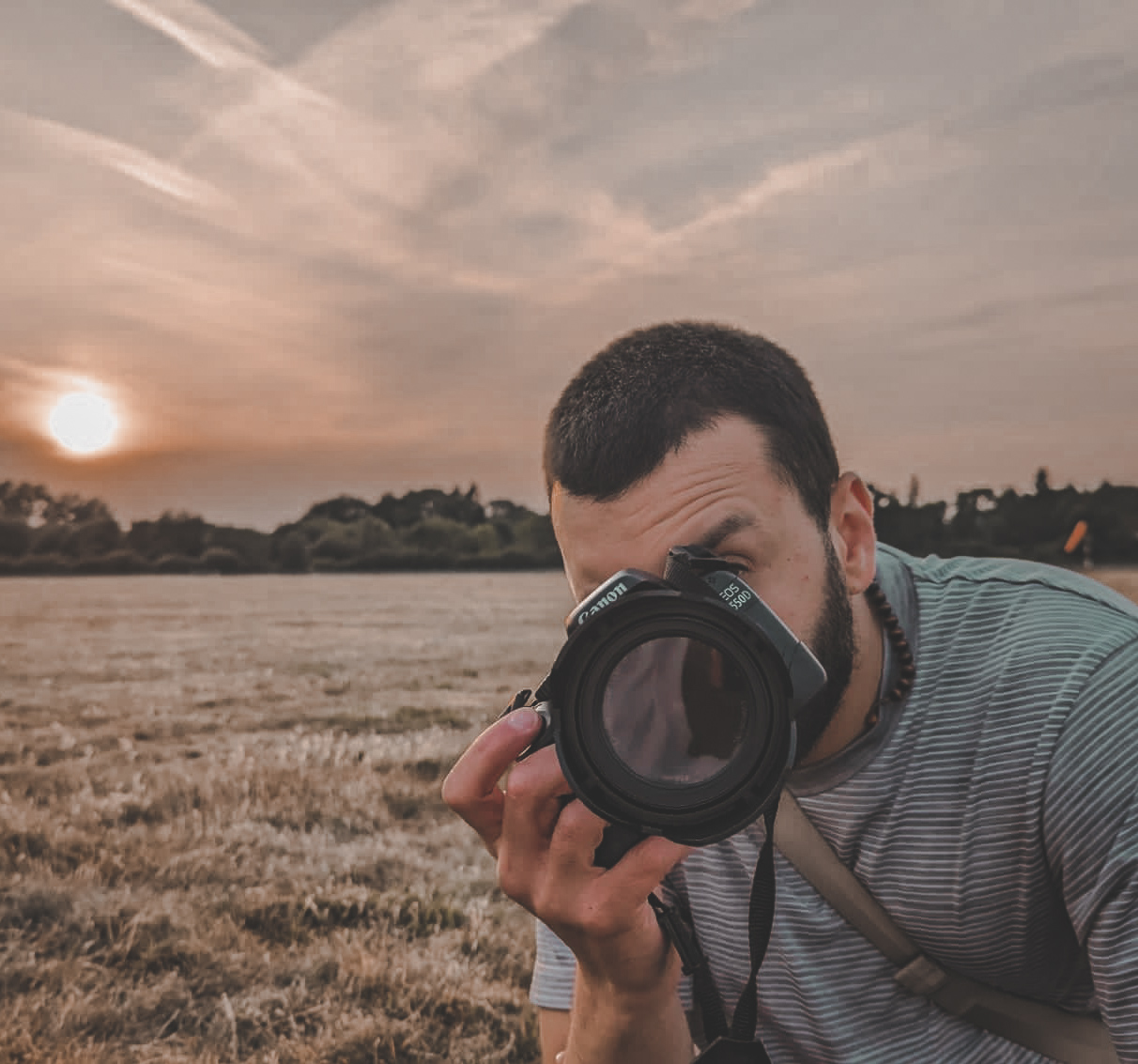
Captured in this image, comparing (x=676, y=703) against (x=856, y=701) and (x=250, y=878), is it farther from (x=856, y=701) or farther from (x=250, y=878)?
(x=250, y=878)

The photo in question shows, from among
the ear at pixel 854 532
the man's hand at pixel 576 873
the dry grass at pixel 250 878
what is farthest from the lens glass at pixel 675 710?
the dry grass at pixel 250 878

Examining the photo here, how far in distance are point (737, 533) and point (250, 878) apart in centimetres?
352

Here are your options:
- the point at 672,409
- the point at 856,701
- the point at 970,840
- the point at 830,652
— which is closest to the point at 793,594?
the point at 830,652

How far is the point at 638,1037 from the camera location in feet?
7.79

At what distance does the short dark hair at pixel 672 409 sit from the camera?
249 centimetres

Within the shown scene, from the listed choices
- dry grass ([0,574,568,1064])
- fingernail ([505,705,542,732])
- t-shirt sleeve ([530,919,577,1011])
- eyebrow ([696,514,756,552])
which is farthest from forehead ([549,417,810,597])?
dry grass ([0,574,568,1064])

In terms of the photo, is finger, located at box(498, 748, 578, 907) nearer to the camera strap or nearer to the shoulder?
the camera strap

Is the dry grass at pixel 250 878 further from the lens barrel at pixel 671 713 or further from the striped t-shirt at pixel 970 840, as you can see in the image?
the lens barrel at pixel 671 713

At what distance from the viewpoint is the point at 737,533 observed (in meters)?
2.41

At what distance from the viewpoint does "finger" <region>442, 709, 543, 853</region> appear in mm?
2154

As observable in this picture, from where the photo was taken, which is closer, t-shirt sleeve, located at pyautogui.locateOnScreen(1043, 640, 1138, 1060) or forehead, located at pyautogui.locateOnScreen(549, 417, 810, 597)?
t-shirt sleeve, located at pyautogui.locateOnScreen(1043, 640, 1138, 1060)

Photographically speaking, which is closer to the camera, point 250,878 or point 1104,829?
point 1104,829

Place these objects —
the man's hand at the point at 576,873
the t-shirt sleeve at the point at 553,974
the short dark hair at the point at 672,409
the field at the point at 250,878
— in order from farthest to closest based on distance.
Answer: the field at the point at 250,878 → the t-shirt sleeve at the point at 553,974 → the short dark hair at the point at 672,409 → the man's hand at the point at 576,873

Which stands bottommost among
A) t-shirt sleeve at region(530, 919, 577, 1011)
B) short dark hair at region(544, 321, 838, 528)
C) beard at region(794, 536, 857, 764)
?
t-shirt sleeve at region(530, 919, 577, 1011)
